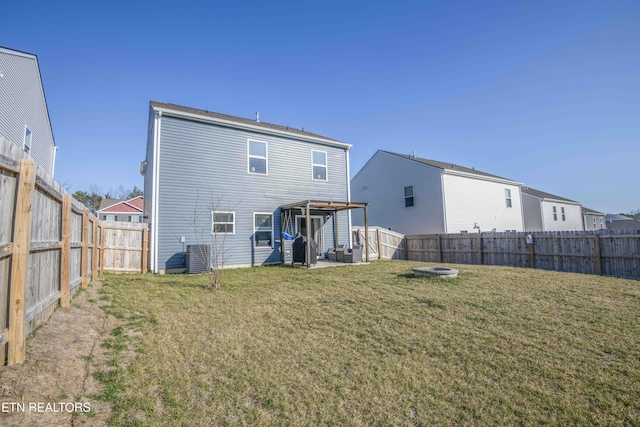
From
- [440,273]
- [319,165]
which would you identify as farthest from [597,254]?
[319,165]

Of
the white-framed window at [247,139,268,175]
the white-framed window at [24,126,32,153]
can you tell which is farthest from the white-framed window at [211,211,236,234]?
the white-framed window at [24,126,32,153]

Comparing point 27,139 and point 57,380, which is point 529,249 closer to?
point 57,380

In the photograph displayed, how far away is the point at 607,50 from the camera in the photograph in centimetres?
1005

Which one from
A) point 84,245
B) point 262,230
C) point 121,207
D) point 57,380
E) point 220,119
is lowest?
point 57,380

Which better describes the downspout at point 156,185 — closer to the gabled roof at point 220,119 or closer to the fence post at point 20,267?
the gabled roof at point 220,119

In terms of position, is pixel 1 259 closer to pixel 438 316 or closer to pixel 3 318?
pixel 3 318

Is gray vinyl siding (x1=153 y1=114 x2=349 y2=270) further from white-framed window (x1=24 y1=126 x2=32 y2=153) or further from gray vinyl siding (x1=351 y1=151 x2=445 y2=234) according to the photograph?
gray vinyl siding (x1=351 y1=151 x2=445 y2=234)

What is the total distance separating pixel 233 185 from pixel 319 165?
14.0 feet

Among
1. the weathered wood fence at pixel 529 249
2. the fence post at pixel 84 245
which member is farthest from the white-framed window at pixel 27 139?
the weathered wood fence at pixel 529 249

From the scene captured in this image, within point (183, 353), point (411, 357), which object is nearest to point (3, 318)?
point (183, 353)

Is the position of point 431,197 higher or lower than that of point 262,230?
higher

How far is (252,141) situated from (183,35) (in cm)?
442

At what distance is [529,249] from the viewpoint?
39.4 feet

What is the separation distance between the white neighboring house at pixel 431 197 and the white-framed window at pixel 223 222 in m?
11.4
